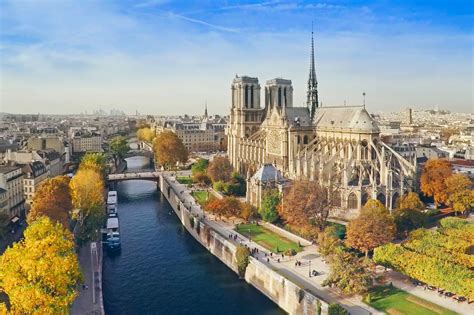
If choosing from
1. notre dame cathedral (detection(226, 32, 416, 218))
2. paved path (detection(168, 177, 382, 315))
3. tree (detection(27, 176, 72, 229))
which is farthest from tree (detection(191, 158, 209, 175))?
tree (detection(27, 176, 72, 229))

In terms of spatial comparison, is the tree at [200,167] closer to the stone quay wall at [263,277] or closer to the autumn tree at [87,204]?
the stone quay wall at [263,277]

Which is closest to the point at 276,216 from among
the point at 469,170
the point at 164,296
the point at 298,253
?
the point at 298,253

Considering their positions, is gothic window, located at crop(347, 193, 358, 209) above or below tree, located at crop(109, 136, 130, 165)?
below

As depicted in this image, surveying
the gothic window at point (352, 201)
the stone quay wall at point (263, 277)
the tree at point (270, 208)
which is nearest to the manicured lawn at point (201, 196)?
the stone quay wall at point (263, 277)

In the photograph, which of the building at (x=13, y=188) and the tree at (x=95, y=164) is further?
the tree at (x=95, y=164)

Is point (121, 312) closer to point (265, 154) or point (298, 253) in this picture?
point (298, 253)

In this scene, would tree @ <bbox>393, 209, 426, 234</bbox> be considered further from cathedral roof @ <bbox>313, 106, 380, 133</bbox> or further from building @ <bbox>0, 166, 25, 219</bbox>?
building @ <bbox>0, 166, 25, 219</bbox>
